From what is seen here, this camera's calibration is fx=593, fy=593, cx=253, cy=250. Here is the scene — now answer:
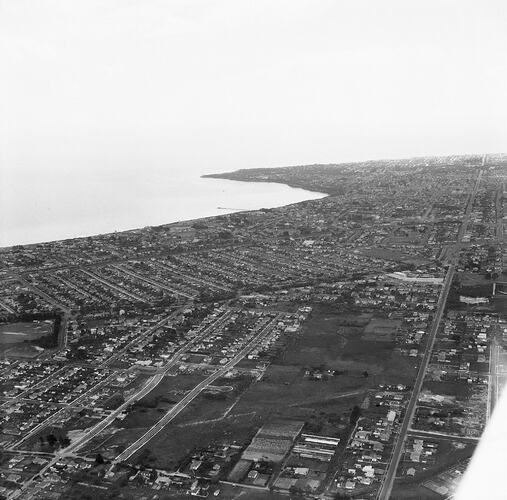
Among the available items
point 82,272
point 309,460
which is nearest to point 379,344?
point 309,460

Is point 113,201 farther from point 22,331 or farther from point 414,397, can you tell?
point 414,397

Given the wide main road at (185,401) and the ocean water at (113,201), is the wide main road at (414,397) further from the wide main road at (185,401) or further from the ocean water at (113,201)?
the ocean water at (113,201)

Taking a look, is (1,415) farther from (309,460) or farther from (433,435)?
(433,435)

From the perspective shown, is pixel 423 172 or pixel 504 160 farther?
pixel 504 160

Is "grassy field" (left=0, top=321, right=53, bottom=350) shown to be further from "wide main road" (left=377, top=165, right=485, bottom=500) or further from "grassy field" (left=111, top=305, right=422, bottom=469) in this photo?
"wide main road" (left=377, top=165, right=485, bottom=500)

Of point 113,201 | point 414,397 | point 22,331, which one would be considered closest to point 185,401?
point 414,397

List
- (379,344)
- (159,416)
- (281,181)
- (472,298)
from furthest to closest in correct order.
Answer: (281,181) → (472,298) → (379,344) → (159,416)
